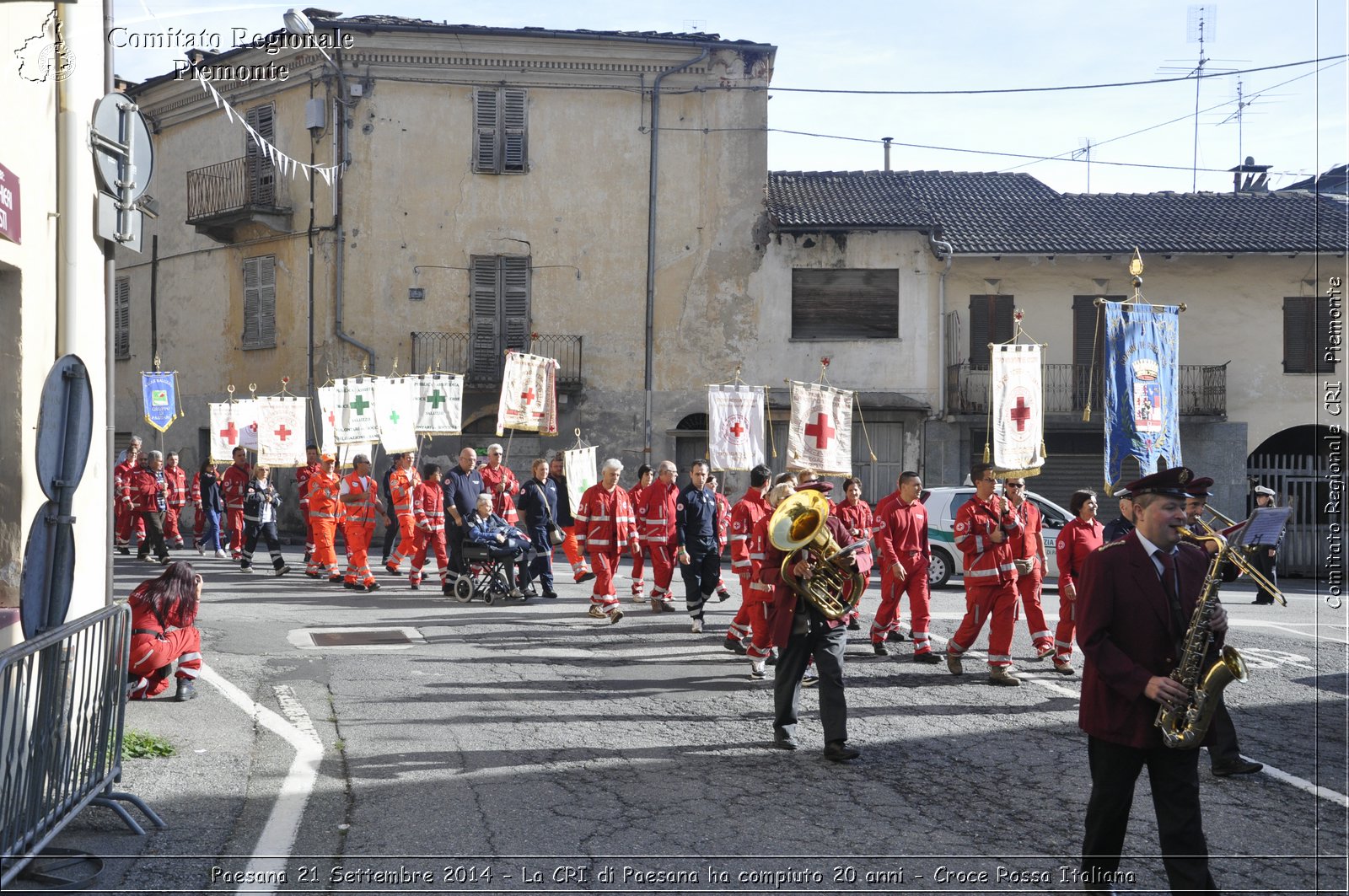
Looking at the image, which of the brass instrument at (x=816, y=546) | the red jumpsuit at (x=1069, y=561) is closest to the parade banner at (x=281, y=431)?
the red jumpsuit at (x=1069, y=561)

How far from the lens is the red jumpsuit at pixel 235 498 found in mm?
19969

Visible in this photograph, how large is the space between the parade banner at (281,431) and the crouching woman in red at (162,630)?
12110mm

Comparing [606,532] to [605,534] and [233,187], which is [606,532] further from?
[233,187]

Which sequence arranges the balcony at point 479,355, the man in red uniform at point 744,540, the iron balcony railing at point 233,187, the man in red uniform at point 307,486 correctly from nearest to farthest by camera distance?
the man in red uniform at point 744,540 → the man in red uniform at point 307,486 → the balcony at point 479,355 → the iron balcony railing at point 233,187

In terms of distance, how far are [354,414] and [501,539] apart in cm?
528

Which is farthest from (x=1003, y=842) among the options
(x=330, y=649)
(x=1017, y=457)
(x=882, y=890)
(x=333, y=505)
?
(x=333, y=505)

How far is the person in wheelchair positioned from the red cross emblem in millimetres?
4110

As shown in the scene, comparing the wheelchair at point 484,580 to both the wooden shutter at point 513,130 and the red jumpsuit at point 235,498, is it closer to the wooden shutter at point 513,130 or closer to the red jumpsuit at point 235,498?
the red jumpsuit at point 235,498

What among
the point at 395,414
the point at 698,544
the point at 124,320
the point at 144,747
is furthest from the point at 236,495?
the point at 124,320

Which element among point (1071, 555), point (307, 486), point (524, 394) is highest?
point (524, 394)

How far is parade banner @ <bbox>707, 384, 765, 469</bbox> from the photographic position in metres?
18.4

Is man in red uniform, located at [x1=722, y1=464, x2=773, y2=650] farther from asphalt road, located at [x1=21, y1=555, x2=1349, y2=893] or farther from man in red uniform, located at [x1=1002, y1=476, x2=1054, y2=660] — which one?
man in red uniform, located at [x1=1002, y1=476, x2=1054, y2=660]

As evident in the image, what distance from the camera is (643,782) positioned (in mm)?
6879

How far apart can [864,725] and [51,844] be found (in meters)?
5.01
